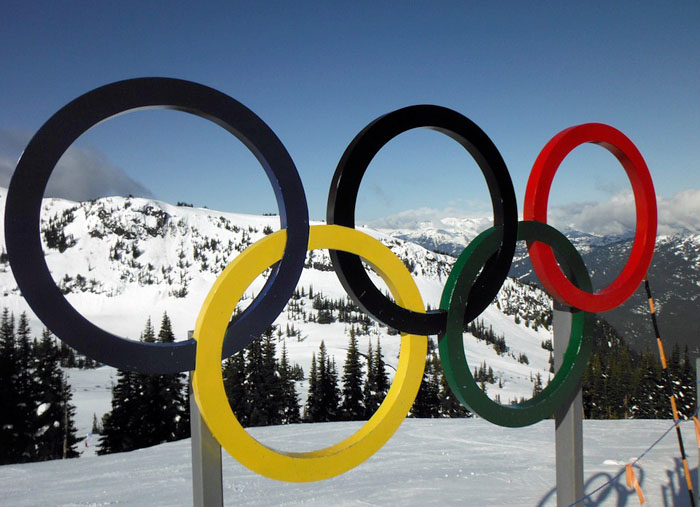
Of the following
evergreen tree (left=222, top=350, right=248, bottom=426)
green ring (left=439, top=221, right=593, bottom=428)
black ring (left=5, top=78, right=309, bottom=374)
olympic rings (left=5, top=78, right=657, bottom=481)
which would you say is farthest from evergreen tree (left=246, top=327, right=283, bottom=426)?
black ring (left=5, top=78, right=309, bottom=374)

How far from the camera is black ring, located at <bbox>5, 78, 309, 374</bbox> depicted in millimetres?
3674

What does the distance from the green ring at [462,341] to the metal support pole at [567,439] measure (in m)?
0.10

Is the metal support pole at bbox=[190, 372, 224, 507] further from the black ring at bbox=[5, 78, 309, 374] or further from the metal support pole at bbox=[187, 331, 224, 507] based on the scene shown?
the black ring at bbox=[5, 78, 309, 374]

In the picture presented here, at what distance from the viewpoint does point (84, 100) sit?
3859 mm

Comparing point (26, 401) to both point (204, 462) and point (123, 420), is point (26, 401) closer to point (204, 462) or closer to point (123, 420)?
point (123, 420)

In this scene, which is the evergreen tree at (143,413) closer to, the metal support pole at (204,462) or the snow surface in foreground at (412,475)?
the snow surface in foreground at (412,475)

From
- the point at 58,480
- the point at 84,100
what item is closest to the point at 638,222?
the point at 84,100

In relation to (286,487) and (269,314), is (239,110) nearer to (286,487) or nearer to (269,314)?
(269,314)

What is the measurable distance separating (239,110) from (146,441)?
3939 cm

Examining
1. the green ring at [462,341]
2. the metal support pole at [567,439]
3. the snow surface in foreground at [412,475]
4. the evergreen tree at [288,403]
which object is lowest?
the evergreen tree at [288,403]

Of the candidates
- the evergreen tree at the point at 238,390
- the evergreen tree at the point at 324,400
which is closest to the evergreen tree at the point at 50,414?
the evergreen tree at the point at 238,390

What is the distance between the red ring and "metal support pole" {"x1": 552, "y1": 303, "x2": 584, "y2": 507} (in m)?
0.43

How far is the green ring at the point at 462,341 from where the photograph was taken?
5387 mm

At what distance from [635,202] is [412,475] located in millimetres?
6174
